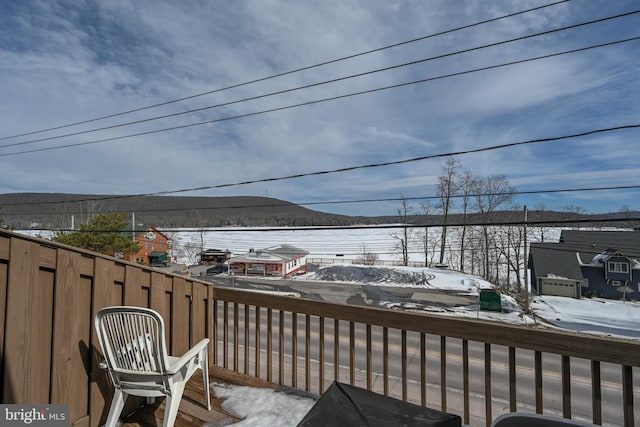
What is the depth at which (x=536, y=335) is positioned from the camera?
55.9 inches

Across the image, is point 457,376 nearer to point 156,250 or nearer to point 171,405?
point 171,405

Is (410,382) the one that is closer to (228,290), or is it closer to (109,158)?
(228,290)

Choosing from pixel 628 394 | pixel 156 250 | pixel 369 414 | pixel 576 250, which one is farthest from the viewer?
pixel 156 250

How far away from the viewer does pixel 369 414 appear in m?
0.89

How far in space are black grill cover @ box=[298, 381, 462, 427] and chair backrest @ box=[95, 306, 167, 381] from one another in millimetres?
938

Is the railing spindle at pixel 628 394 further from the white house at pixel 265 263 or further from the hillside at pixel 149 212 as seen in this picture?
the white house at pixel 265 263

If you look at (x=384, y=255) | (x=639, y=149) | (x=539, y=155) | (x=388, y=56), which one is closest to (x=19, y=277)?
(x=388, y=56)

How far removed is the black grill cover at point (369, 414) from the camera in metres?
0.84

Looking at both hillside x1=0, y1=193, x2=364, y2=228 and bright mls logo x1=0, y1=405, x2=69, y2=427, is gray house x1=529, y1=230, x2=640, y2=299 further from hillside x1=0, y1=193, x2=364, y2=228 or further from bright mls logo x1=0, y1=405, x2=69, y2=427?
bright mls logo x1=0, y1=405, x2=69, y2=427

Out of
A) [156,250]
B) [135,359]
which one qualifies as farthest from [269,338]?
[156,250]

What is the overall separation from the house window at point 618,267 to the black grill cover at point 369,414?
2229cm

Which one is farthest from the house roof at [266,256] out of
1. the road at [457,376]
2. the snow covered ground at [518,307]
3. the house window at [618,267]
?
the house window at [618,267]

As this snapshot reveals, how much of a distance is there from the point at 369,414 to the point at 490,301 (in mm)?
13616

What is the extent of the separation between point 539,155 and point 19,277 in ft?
36.2
